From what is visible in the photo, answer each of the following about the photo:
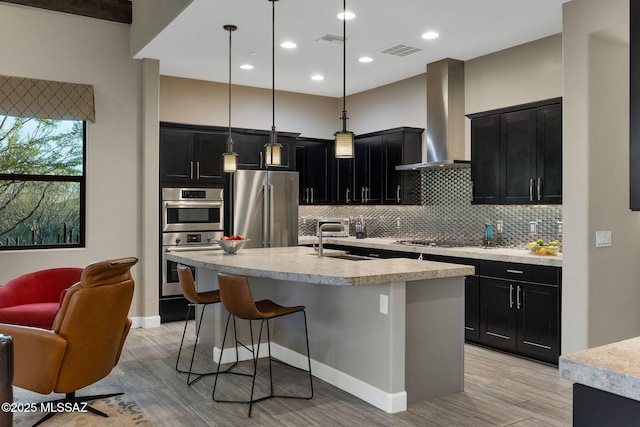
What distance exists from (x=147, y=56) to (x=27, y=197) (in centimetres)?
200

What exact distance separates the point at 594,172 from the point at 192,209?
4349 mm

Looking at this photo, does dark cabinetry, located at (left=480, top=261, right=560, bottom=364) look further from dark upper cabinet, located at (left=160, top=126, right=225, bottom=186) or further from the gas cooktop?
dark upper cabinet, located at (left=160, top=126, right=225, bottom=186)

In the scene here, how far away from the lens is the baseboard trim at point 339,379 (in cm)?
350

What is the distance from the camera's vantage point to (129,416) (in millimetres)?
3457

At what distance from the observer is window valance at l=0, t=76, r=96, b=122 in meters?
5.45

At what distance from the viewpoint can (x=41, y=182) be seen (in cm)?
578

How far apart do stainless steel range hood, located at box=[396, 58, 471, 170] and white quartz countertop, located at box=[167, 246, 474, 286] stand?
7.64 feet

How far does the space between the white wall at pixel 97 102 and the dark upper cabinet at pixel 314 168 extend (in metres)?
2.32

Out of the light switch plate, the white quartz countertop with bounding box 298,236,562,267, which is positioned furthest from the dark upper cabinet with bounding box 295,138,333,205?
the light switch plate

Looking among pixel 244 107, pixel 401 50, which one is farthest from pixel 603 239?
pixel 244 107

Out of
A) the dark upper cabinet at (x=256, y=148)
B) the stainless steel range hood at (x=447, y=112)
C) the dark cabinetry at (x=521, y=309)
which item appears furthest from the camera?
the dark upper cabinet at (x=256, y=148)

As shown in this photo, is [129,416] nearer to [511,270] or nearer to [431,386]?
[431,386]

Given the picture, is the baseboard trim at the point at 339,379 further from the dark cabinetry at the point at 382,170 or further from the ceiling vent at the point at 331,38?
Answer: the ceiling vent at the point at 331,38

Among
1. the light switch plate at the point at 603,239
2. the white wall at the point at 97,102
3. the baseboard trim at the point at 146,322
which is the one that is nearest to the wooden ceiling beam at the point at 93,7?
the white wall at the point at 97,102
